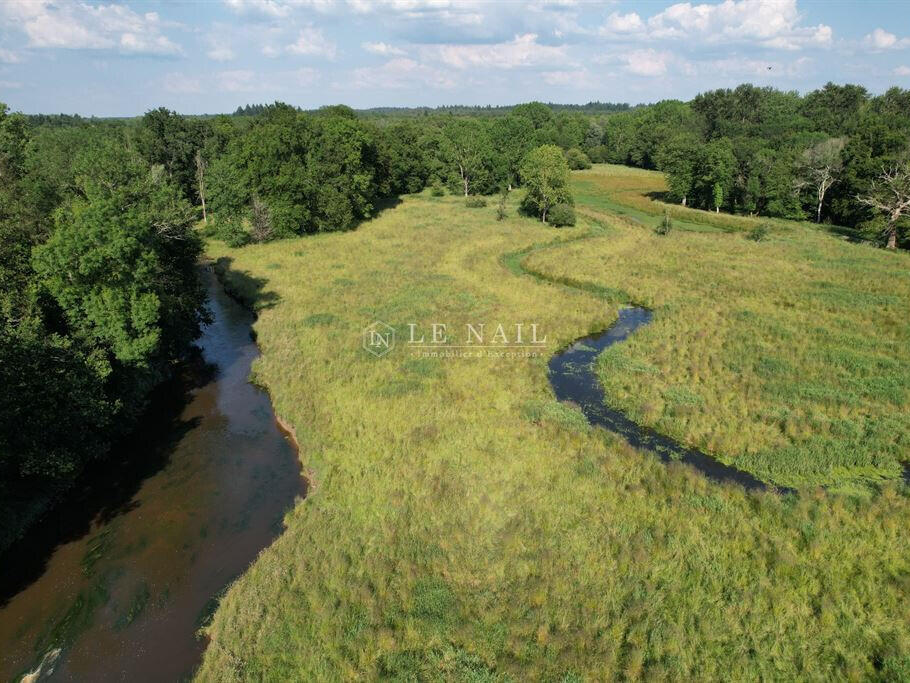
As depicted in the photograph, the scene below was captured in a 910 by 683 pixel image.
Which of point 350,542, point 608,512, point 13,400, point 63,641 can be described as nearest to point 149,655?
point 63,641

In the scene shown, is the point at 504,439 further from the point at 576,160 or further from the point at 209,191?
the point at 576,160

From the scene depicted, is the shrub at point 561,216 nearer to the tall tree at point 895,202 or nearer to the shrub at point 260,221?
the tall tree at point 895,202

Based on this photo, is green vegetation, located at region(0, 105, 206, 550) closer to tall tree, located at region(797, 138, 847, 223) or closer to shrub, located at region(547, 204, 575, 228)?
shrub, located at region(547, 204, 575, 228)

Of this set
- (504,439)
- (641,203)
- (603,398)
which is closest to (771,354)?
(603,398)

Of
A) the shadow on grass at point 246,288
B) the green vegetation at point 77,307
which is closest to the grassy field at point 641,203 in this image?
the shadow on grass at point 246,288

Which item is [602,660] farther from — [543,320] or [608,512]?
[543,320]

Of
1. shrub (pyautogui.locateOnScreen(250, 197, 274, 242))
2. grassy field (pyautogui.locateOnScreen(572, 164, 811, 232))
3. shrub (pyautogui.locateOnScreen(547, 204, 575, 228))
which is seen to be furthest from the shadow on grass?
grassy field (pyautogui.locateOnScreen(572, 164, 811, 232))
